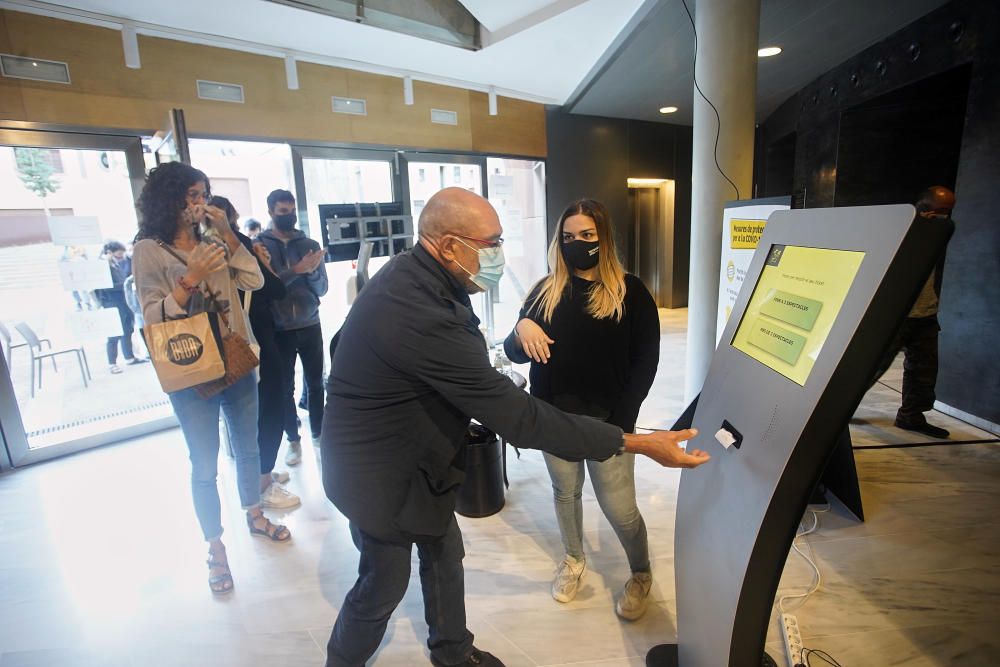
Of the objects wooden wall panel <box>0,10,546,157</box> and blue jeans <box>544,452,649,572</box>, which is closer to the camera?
blue jeans <box>544,452,649,572</box>

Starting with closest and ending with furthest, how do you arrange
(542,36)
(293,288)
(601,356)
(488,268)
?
(488,268), (601,356), (293,288), (542,36)

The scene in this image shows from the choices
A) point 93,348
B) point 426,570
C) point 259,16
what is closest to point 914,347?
point 426,570

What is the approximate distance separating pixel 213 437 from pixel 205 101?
119 inches

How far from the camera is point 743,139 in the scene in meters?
3.13

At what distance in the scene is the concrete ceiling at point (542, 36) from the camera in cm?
335

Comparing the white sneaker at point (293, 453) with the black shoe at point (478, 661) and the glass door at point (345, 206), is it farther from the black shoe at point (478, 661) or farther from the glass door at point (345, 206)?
the black shoe at point (478, 661)

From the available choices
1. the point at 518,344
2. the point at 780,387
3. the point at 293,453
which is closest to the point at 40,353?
the point at 293,453

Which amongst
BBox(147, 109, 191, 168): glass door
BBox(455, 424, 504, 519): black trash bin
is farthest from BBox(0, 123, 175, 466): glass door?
BBox(455, 424, 504, 519): black trash bin

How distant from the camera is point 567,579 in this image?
80.6 inches

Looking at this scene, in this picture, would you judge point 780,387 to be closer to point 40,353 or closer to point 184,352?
point 184,352

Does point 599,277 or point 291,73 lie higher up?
point 291,73

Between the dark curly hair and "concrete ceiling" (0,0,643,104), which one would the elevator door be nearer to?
"concrete ceiling" (0,0,643,104)

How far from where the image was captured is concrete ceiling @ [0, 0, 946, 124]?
3350 millimetres

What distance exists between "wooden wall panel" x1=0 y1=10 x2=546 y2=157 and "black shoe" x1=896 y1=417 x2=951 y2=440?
4633mm
